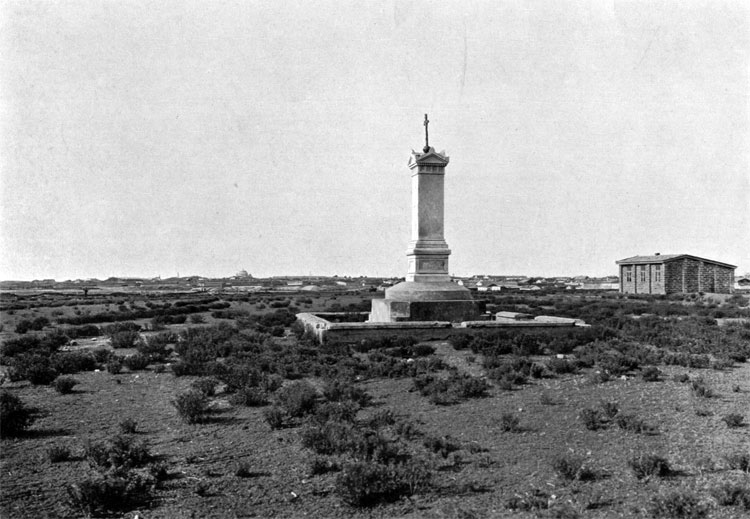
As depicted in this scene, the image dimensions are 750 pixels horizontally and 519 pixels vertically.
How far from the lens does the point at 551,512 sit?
556 cm

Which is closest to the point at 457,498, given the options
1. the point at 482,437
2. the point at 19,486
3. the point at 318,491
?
the point at 318,491

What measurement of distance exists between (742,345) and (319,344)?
10.6 metres

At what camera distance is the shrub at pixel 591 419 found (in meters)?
8.00

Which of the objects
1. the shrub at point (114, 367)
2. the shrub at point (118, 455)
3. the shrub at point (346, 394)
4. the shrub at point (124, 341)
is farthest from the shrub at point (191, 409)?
the shrub at point (124, 341)

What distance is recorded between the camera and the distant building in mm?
44000

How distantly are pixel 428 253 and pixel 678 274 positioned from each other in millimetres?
32103

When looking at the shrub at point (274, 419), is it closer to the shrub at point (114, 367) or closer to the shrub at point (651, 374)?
the shrub at point (114, 367)

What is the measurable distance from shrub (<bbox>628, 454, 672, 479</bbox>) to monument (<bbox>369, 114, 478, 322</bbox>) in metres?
11.9

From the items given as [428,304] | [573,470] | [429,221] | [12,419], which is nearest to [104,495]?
[12,419]

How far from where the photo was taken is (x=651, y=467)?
249 inches

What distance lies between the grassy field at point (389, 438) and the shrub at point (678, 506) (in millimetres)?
16

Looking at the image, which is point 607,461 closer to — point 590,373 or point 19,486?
point 590,373

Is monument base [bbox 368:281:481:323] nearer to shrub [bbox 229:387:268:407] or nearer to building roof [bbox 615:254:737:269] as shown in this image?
shrub [bbox 229:387:268:407]

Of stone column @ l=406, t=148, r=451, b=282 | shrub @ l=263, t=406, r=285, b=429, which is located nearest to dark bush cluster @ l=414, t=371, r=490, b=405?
shrub @ l=263, t=406, r=285, b=429
